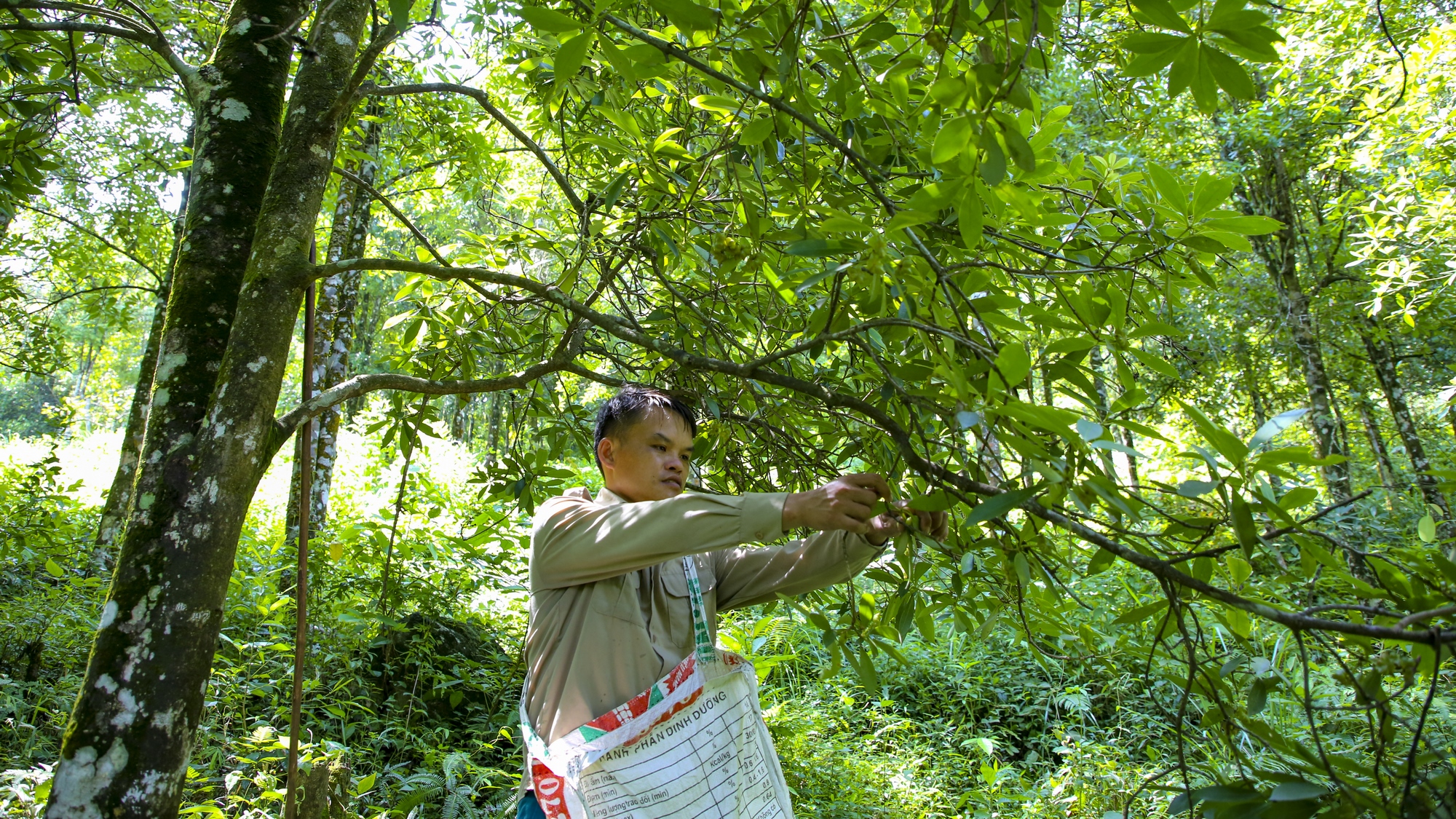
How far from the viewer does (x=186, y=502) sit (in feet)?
5.71

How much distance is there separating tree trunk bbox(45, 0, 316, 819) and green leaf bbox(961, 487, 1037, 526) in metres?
1.61

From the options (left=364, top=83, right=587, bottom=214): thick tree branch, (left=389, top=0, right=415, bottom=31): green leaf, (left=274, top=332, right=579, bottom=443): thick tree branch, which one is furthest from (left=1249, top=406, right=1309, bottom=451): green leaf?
(left=364, top=83, right=587, bottom=214): thick tree branch

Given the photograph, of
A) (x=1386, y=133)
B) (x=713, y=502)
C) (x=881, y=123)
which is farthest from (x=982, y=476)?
(x=1386, y=133)

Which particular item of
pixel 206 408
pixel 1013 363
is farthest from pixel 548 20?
pixel 206 408

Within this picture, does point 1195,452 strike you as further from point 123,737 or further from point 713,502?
point 123,737

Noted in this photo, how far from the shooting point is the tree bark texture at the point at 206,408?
160cm

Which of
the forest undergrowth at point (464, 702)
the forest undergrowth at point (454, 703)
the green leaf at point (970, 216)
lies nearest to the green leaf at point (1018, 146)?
the green leaf at point (970, 216)

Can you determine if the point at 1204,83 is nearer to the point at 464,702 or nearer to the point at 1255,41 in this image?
the point at 1255,41

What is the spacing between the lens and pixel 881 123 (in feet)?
6.84

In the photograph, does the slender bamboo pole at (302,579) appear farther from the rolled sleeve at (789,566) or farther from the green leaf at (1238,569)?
the green leaf at (1238,569)

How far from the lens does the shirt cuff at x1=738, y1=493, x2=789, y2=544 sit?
1555 millimetres

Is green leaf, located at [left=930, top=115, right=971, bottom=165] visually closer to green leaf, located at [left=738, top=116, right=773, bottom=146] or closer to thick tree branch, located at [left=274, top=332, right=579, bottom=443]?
green leaf, located at [left=738, top=116, right=773, bottom=146]

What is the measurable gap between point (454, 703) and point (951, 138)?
3.83 meters

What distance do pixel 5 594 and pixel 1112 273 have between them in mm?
6389
